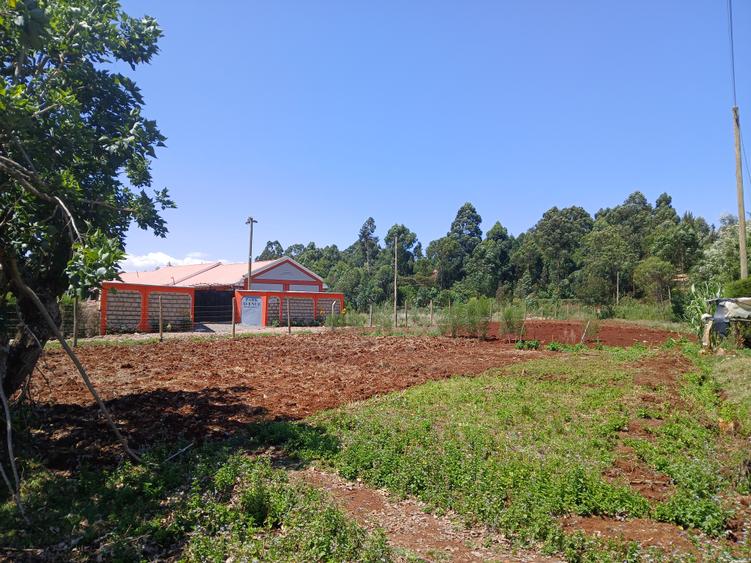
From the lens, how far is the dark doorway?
27.7 m

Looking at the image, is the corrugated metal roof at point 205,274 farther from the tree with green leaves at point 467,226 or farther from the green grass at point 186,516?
the green grass at point 186,516

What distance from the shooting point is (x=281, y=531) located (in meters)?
3.72

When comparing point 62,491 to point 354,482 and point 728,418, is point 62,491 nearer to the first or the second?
point 354,482

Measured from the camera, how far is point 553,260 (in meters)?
40.5

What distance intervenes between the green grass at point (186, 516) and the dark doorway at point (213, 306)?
23.6m

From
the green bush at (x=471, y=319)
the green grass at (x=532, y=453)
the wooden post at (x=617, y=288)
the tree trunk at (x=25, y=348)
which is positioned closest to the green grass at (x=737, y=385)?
the green grass at (x=532, y=453)

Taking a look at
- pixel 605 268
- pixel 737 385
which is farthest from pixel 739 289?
pixel 605 268

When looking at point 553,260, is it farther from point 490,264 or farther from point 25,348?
point 25,348

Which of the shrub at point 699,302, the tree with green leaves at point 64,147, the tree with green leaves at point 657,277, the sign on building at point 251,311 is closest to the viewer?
the tree with green leaves at point 64,147

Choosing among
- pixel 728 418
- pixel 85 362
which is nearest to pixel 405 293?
pixel 85 362

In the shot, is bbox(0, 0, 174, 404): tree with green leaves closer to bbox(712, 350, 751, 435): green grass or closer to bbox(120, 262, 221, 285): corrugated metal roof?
bbox(712, 350, 751, 435): green grass

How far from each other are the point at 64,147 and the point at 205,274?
36815mm

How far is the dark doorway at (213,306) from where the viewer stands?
27688mm

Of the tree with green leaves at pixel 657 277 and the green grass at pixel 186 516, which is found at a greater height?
the tree with green leaves at pixel 657 277
